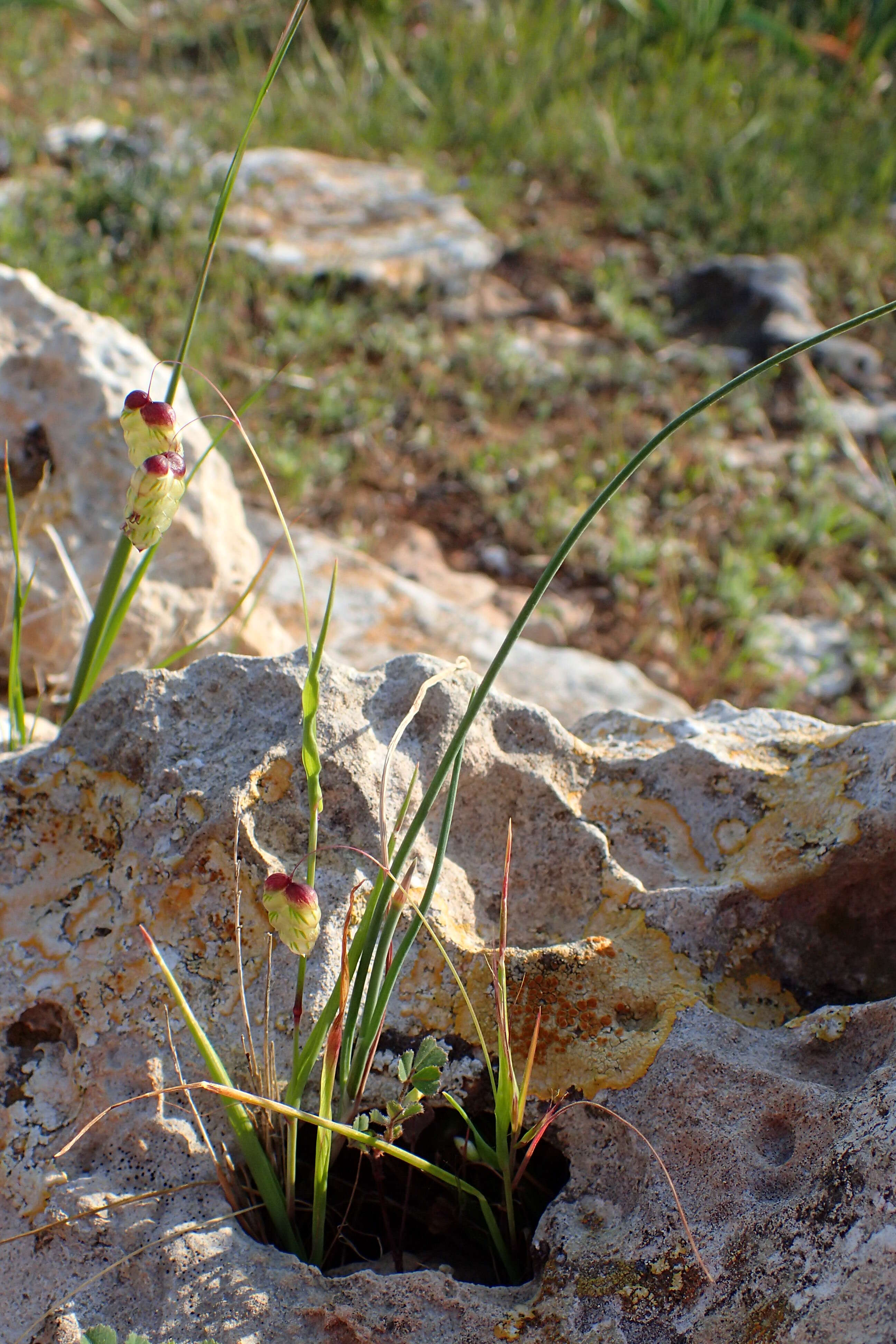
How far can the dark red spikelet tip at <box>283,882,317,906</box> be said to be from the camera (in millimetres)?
1040

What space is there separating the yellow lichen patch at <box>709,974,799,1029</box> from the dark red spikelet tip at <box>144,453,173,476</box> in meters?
0.97

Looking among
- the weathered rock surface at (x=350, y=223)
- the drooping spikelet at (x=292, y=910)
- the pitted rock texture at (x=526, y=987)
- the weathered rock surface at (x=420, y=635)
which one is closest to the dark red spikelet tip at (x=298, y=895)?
the drooping spikelet at (x=292, y=910)

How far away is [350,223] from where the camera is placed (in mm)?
5000

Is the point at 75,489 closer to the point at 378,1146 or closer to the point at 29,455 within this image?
the point at 29,455

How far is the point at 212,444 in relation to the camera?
171 cm

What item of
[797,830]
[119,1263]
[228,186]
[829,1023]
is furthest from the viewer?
[797,830]

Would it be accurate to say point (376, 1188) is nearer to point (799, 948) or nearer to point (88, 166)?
point (799, 948)

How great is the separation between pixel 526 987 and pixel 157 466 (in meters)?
0.80

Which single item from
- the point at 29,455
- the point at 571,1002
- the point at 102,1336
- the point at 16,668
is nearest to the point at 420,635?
the point at 29,455

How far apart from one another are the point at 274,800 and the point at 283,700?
152mm

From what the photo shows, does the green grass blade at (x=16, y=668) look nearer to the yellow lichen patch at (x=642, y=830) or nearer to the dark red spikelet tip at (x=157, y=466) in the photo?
the dark red spikelet tip at (x=157, y=466)

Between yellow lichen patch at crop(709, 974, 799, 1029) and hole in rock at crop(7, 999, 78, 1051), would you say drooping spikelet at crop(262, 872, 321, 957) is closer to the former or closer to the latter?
hole in rock at crop(7, 999, 78, 1051)

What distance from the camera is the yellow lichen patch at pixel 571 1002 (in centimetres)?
132

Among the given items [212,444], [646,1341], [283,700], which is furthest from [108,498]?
[646,1341]
